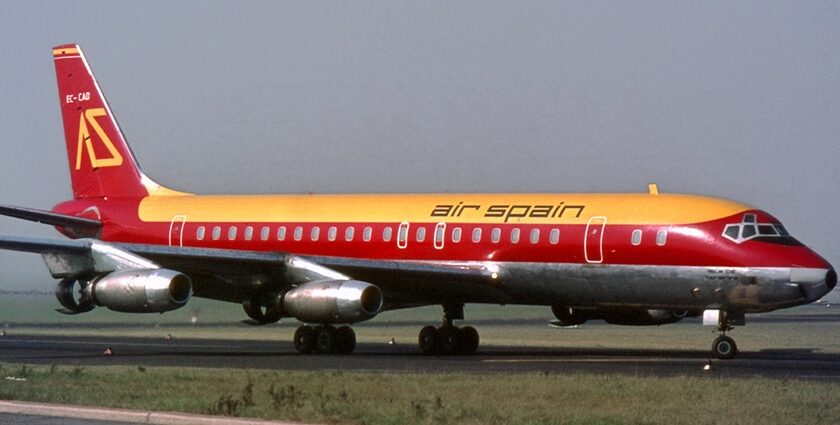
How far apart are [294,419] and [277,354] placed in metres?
16.0

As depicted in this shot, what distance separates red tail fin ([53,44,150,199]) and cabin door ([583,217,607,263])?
1470cm

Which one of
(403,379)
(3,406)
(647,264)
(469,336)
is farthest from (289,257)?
(3,406)

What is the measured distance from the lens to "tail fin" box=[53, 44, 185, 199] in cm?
4216

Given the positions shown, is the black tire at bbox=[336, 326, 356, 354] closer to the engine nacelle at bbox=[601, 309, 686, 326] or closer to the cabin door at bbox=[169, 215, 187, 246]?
the engine nacelle at bbox=[601, 309, 686, 326]

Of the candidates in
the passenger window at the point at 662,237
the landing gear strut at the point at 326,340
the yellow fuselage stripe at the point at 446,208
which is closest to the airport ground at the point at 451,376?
the landing gear strut at the point at 326,340

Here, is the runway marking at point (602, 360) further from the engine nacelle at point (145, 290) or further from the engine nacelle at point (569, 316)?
the engine nacelle at point (145, 290)

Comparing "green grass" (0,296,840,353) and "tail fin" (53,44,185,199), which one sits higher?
"tail fin" (53,44,185,199)

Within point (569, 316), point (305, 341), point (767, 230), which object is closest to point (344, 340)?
point (305, 341)

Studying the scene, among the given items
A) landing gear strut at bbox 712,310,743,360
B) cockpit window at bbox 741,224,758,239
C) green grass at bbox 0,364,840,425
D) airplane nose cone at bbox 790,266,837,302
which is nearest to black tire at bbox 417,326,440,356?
landing gear strut at bbox 712,310,743,360

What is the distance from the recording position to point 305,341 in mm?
34531

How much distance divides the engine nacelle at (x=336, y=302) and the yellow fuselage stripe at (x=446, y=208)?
3891 mm

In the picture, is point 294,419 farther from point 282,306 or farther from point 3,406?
point 282,306

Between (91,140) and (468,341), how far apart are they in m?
14.3

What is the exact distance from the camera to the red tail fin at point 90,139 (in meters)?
42.2
